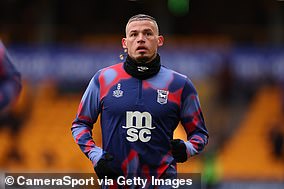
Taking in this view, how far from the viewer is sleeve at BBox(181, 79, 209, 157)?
6.03 metres

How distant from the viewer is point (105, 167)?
5777 mm

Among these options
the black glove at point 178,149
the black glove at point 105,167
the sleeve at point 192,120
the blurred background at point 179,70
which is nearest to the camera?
the black glove at point 105,167

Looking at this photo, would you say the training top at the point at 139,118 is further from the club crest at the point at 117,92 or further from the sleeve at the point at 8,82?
the sleeve at the point at 8,82

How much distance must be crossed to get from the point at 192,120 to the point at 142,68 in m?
0.53

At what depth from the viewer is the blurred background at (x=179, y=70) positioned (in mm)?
19656

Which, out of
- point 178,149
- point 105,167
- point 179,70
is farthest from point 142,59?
point 179,70

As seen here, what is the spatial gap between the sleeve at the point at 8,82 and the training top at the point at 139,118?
499mm

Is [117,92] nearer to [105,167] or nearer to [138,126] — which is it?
[138,126]

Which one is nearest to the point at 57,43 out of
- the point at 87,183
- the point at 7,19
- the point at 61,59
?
the point at 61,59

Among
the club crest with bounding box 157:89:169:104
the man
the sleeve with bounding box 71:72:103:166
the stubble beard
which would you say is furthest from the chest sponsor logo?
the stubble beard

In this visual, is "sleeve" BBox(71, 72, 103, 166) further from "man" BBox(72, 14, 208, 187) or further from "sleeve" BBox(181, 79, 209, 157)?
"sleeve" BBox(181, 79, 209, 157)

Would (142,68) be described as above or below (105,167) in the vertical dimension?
above

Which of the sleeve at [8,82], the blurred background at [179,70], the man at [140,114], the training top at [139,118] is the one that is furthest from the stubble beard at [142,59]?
the blurred background at [179,70]

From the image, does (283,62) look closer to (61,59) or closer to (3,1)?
(61,59)
